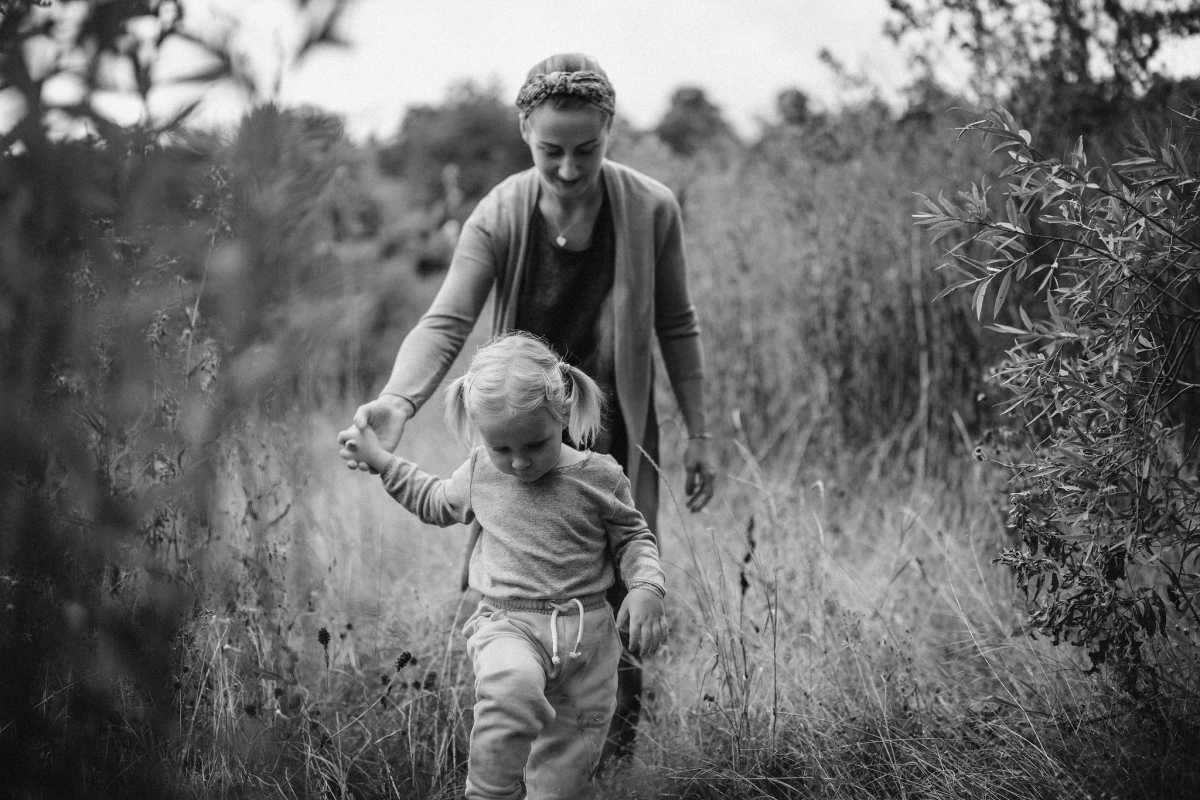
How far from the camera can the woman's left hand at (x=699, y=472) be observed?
9.55ft

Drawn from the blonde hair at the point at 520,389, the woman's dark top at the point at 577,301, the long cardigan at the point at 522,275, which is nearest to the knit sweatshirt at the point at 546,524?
the blonde hair at the point at 520,389

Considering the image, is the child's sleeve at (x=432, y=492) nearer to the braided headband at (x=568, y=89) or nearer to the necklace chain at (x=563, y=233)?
the necklace chain at (x=563, y=233)

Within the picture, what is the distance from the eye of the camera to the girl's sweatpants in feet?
6.75

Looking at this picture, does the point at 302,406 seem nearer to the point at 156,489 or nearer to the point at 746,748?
the point at 156,489

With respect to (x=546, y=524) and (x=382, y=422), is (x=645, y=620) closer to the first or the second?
(x=546, y=524)

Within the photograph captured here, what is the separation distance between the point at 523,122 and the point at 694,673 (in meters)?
1.72

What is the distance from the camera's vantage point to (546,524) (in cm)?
224

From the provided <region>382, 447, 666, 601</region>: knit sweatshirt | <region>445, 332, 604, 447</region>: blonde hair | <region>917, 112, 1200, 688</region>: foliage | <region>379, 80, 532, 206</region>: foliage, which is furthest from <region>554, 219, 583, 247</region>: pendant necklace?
<region>379, 80, 532, 206</region>: foliage

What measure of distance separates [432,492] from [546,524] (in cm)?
28

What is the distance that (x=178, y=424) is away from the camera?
1372mm

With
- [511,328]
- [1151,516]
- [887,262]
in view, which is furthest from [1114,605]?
[887,262]

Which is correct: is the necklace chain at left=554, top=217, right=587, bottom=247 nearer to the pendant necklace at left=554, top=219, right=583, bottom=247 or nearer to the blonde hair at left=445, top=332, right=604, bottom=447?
the pendant necklace at left=554, top=219, right=583, bottom=247

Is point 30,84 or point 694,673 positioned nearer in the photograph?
point 30,84

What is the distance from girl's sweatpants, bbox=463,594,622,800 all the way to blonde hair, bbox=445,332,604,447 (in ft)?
1.29
